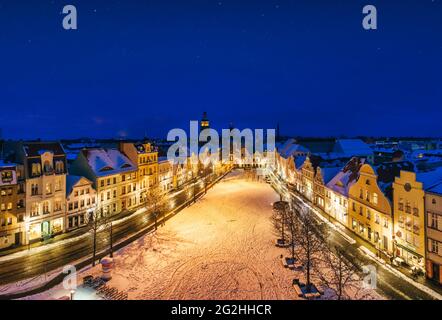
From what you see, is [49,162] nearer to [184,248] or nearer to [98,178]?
[98,178]

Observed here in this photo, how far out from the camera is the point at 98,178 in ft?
186

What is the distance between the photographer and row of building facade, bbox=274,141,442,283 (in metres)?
31.4

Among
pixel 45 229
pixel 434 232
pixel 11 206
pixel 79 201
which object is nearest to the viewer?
pixel 434 232

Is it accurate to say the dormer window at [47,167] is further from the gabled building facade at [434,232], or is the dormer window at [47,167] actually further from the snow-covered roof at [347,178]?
the gabled building facade at [434,232]

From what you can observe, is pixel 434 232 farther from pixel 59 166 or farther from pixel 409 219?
pixel 59 166

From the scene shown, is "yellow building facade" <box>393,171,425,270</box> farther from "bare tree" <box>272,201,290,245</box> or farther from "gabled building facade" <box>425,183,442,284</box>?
"bare tree" <box>272,201,290,245</box>

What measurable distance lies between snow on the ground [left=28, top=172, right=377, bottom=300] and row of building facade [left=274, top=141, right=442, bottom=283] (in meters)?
14.8

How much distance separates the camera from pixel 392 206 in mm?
38438

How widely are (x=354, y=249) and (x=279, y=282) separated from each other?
16.2m

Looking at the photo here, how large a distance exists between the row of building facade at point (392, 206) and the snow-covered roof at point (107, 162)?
46.8 m

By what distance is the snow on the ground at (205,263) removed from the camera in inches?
1110

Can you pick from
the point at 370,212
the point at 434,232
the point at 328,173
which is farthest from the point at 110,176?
the point at 434,232

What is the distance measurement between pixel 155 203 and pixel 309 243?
32480 mm
